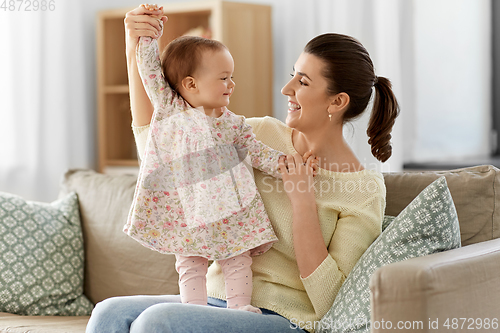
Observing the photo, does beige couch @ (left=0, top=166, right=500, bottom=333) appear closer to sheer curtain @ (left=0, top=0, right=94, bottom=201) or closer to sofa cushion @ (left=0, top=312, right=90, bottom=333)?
sofa cushion @ (left=0, top=312, right=90, bottom=333)

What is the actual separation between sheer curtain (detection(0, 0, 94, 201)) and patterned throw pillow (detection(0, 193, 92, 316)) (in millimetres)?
942

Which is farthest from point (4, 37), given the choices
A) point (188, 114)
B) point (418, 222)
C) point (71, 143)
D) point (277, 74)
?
point (418, 222)

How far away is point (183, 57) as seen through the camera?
1430 millimetres

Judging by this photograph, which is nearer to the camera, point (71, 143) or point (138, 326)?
point (138, 326)

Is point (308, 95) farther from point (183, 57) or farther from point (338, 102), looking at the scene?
point (183, 57)

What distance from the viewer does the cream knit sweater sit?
55.9 inches

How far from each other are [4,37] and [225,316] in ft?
6.93

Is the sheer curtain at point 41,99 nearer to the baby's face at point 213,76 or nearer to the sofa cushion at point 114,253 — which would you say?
the sofa cushion at point 114,253

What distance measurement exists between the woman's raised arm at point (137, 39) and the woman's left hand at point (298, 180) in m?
0.40

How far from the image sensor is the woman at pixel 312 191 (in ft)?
4.62

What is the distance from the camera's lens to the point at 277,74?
3059 mm

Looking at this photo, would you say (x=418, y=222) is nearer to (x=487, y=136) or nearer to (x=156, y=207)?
(x=156, y=207)

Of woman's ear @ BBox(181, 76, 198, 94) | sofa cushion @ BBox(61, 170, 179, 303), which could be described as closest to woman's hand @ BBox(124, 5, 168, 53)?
woman's ear @ BBox(181, 76, 198, 94)

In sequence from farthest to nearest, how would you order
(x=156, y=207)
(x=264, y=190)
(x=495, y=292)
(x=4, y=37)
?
1. (x=4, y=37)
2. (x=264, y=190)
3. (x=156, y=207)
4. (x=495, y=292)
